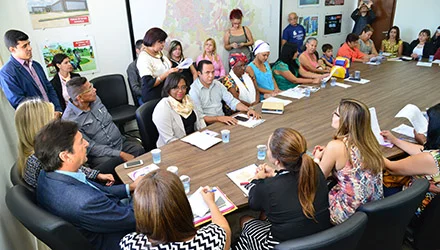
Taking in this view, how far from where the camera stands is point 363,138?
74.0 inches

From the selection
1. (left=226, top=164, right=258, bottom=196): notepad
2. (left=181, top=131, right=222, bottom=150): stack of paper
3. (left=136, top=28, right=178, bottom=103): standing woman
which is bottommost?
(left=226, top=164, right=258, bottom=196): notepad

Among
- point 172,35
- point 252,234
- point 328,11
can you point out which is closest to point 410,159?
point 252,234

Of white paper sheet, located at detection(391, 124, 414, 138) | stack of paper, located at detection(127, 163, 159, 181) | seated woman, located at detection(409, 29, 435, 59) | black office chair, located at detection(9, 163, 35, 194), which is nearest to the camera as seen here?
black office chair, located at detection(9, 163, 35, 194)

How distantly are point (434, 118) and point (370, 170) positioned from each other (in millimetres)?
583

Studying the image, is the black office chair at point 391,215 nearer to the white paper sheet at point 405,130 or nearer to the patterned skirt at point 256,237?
the patterned skirt at point 256,237

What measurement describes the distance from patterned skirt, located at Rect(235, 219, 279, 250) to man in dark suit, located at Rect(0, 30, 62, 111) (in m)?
2.55

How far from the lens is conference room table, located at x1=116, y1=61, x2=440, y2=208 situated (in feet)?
7.14

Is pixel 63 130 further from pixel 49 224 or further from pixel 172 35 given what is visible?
pixel 172 35

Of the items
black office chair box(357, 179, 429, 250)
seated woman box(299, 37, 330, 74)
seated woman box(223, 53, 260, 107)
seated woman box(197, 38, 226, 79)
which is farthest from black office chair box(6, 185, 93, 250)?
seated woman box(299, 37, 330, 74)

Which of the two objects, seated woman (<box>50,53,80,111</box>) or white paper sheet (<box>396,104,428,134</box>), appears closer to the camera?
white paper sheet (<box>396,104,428,134</box>)

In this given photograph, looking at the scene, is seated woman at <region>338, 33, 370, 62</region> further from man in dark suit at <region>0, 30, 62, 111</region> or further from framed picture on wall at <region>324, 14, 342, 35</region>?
man in dark suit at <region>0, 30, 62, 111</region>

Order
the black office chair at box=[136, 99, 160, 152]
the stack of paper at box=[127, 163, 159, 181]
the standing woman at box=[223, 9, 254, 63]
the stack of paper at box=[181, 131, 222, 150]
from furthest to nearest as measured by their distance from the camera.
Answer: the standing woman at box=[223, 9, 254, 63] → the black office chair at box=[136, 99, 160, 152] → the stack of paper at box=[181, 131, 222, 150] → the stack of paper at box=[127, 163, 159, 181]

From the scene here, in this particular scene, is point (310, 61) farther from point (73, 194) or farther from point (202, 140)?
point (73, 194)

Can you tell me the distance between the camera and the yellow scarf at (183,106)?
2806 millimetres
